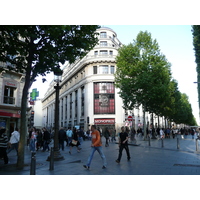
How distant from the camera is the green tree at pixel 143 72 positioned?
24094 mm

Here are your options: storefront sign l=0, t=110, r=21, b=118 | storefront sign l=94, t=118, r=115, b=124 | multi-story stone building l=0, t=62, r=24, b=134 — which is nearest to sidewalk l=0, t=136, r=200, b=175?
storefront sign l=0, t=110, r=21, b=118

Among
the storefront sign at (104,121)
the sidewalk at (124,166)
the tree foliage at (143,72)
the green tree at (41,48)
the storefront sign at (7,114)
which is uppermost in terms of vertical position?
the tree foliage at (143,72)

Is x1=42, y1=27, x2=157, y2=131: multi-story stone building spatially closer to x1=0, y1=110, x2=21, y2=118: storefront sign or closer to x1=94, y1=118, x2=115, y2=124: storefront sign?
x1=94, y1=118, x2=115, y2=124: storefront sign

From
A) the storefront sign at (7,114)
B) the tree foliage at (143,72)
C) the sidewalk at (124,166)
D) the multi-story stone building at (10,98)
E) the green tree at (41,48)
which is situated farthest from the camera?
the tree foliage at (143,72)

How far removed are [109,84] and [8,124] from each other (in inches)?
1034

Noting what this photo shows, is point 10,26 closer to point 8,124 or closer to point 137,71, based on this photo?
point 8,124

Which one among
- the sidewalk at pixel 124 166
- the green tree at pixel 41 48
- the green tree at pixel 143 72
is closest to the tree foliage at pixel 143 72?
the green tree at pixel 143 72

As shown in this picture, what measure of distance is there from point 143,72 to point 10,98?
15725 millimetres

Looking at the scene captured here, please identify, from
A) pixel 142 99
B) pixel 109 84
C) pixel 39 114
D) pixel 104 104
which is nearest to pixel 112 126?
pixel 104 104

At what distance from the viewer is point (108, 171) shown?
6.93 metres

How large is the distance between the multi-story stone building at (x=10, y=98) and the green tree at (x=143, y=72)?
12.6 metres

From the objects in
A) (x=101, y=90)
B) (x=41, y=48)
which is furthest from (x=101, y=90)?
(x=41, y=48)

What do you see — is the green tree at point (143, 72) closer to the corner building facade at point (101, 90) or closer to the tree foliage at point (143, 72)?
the tree foliage at point (143, 72)

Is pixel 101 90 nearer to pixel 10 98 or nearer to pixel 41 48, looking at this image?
pixel 10 98
